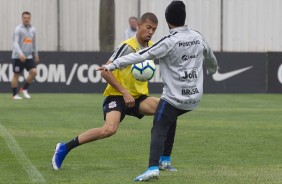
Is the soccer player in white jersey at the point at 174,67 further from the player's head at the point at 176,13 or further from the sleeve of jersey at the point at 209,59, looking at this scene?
the sleeve of jersey at the point at 209,59

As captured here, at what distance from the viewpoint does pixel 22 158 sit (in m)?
13.0

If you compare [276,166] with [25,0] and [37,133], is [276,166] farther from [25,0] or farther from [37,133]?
[25,0]

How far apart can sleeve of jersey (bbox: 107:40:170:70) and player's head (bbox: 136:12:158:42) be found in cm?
87

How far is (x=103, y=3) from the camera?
121ft

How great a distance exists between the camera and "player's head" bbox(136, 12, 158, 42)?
11578mm

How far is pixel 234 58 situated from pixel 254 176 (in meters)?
19.8

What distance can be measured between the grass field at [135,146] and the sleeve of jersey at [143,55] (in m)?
1.27

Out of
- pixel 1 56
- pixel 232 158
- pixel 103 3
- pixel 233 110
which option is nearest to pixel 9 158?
pixel 232 158

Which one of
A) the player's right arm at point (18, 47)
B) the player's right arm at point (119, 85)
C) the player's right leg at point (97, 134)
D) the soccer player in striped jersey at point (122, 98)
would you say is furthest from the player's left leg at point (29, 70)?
the player's right arm at point (119, 85)

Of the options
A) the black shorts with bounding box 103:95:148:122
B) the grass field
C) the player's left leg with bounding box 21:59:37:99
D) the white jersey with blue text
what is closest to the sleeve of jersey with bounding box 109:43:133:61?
the black shorts with bounding box 103:95:148:122

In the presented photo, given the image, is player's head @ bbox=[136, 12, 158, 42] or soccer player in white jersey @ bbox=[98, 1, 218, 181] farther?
player's head @ bbox=[136, 12, 158, 42]

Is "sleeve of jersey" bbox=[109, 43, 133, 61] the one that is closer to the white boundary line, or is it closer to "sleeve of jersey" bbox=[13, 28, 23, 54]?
the white boundary line

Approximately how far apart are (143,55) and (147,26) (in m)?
1.00

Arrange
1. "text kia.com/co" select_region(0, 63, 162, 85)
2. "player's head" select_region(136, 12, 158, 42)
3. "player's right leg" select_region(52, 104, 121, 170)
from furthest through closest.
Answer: "text kia.com/co" select_region(0, 63, 162, 85) < "player's right leg" select_region(52, 104, 121, 170) < "player's head" select_region(136, 12, 158, 42)
